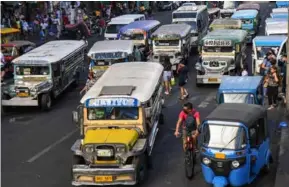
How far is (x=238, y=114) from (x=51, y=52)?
12357 millimetres

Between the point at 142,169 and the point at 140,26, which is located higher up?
the point at 140,26

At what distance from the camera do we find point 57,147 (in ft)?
55.5

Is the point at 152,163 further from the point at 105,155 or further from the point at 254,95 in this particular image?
the point at 254,95

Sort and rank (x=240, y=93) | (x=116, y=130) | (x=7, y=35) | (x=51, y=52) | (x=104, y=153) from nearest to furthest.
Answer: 1. (x=104, y=153)
2. (x=116, y=130)
3. (x=240, y=93)
4. (x=51, y=52)
5. (x=7, y=35)

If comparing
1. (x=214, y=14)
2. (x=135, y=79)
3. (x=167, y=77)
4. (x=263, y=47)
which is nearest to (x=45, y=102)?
(x=167, y=77)

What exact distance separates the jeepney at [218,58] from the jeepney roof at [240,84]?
19.0 feet

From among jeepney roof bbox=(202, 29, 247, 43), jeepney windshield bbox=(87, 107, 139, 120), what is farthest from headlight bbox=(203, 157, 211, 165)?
jeepney roof bbox=(202, 29, 247, 43)

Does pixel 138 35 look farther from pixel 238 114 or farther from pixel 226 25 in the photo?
pixel 238 114

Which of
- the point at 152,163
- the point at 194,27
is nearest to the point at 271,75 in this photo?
the point at 152,163

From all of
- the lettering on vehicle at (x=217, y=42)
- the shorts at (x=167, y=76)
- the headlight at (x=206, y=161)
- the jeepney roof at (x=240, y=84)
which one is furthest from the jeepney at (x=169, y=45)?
the headlight at (x=206, y=161)

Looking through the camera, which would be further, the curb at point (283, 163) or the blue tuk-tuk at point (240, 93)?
the blue tuk-tuk at point (240, 93)

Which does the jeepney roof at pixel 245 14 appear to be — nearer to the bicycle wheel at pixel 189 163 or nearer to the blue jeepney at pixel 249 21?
the blue jeepney at pixel 249 21

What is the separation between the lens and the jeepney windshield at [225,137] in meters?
12.4

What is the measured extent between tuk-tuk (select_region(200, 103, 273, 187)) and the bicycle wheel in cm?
74
